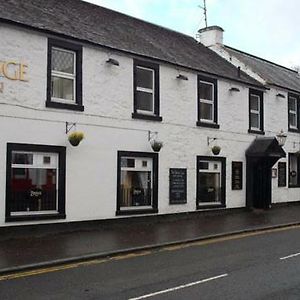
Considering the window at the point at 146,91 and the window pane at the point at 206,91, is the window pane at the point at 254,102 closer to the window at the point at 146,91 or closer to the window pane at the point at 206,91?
the window pane at the point at 206,91

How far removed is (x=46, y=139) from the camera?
14.5 meters

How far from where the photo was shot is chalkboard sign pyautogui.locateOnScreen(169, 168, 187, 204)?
18.3 metres

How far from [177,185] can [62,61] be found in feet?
20.5

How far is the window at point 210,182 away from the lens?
64.7 feet

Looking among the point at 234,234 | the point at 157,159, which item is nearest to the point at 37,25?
the point at 157,159

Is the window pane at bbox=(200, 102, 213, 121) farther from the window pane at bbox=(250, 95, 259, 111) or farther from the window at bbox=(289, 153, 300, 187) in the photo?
the window at bbox=(289, 153, 300, 187)

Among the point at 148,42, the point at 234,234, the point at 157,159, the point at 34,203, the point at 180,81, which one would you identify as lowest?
the point at 234,234

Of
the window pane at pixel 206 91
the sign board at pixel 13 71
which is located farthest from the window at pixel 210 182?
the sign board at pixel 13 71

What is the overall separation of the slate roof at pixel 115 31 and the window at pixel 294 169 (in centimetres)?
490

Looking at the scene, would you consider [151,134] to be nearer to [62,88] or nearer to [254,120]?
[62,88]

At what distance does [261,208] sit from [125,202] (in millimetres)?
8169

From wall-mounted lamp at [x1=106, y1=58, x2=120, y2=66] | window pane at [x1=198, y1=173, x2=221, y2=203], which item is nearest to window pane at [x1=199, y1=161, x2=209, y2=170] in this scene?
window pane at [x1=198, y1=173, x2=221, y2=203]

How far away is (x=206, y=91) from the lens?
66.4 ft

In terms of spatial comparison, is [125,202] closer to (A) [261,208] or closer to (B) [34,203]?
(B) [34,203]
